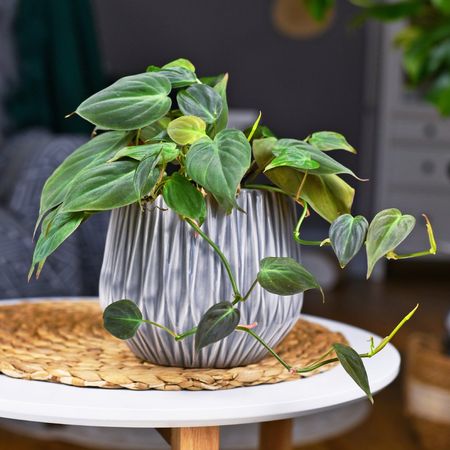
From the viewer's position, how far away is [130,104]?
0.61 m

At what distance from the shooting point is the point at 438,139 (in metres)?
3.26

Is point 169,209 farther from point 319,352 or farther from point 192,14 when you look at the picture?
point 192,14

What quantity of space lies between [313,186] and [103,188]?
0.17 metres

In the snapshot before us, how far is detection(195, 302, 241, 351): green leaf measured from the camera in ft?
1.90

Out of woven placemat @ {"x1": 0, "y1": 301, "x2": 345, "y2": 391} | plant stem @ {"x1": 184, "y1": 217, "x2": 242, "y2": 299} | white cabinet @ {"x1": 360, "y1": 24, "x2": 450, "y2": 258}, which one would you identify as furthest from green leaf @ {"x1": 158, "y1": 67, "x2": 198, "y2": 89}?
white cabinet @ {"x1": 360, "y1": 24, "x2": 450, "y2": 258}

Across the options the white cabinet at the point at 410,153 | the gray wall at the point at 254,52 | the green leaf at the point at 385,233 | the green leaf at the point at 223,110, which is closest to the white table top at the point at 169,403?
the green leaf at the point at 385,233

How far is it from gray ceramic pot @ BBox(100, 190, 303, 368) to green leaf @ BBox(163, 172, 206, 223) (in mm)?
33

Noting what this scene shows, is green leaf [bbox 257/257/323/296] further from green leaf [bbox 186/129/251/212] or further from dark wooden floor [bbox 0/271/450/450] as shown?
dark wooden floor [bbox 0/271/450/450]

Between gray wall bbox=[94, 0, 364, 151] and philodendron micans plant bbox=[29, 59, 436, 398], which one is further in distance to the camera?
gray wall bbox=[94, 0, 364, 151]

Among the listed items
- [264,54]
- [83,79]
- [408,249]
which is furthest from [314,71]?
[83,79]

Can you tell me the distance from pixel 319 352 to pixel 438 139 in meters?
2.68

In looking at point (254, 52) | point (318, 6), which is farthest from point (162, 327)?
point (254, 52)

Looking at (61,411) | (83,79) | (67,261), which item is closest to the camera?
(61,411)

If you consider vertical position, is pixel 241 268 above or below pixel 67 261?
above
